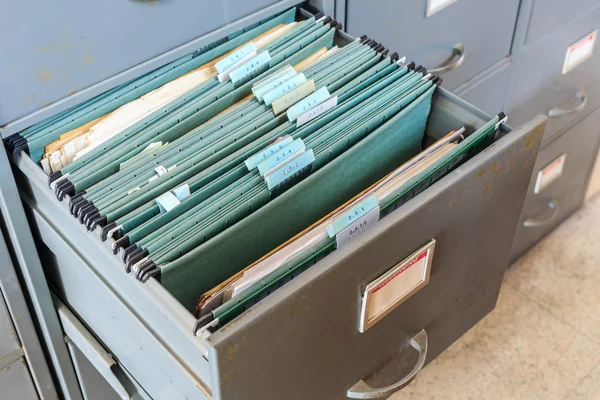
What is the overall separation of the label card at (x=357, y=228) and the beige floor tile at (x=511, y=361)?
40.3 inches

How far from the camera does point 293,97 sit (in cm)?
92

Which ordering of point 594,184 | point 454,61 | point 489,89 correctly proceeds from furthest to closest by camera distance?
point 594,184, point 489,89, point 454,61

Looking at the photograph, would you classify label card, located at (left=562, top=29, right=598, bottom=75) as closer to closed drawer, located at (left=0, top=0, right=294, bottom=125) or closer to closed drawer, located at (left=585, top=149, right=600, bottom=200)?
closed drawer, located at (left=585, top=149, right=600, bottom=200)

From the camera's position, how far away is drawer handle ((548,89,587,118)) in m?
1.70

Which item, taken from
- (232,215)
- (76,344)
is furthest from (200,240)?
(76,344)

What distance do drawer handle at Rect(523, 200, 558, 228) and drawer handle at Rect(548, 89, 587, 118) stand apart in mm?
317

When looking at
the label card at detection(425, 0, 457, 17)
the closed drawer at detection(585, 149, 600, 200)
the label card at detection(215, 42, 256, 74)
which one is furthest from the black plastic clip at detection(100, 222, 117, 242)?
the closed drawer at detection(585, 149, 600, 200)

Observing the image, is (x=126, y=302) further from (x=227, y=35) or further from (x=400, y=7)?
(x=400, y=7)

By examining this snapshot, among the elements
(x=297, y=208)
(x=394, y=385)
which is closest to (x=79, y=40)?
(x=297, y=208)

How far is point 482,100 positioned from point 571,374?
75 cm

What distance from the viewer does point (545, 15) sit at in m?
1.46

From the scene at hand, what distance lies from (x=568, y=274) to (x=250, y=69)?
4.52 ft

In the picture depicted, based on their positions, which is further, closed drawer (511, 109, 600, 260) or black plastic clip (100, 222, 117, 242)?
closed drawer (511, 109, 600, 260)

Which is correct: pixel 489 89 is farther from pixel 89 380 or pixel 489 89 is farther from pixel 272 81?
pixel 89 380
